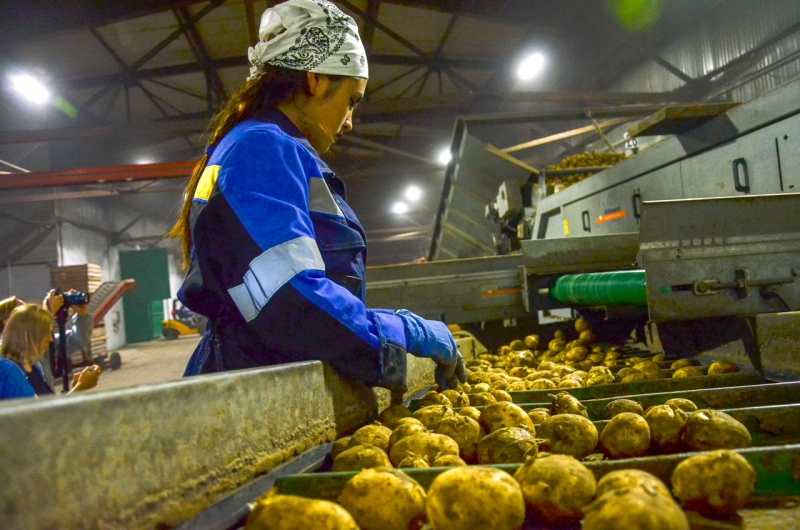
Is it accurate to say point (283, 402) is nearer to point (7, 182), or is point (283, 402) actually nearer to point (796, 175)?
point (796, 175)

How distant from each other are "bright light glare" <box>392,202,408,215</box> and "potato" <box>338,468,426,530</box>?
17.3 meters

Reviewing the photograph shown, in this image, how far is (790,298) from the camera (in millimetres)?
2422

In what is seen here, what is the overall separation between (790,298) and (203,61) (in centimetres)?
1021

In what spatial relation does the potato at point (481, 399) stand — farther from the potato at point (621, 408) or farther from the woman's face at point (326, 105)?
the woman's face at point (326, 105)

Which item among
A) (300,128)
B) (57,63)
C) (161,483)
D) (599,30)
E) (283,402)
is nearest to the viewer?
(161,483)

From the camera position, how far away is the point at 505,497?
0.98 metres

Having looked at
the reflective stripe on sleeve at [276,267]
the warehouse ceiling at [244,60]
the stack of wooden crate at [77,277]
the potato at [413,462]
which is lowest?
the potato at [413,462]

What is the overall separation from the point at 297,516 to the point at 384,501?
0.63 ft

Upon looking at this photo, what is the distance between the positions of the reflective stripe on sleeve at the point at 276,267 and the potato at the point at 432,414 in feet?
2.13

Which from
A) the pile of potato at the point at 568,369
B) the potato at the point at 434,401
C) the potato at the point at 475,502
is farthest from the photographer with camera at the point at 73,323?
the potato at the point at 475,502

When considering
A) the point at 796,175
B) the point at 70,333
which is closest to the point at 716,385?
the point at 796,175

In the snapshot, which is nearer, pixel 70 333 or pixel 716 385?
pixel 716 385

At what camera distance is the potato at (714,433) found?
4.27 ft

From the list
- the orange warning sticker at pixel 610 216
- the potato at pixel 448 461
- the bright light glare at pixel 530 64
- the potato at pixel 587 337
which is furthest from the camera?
the bright light glare at pixel 530 64
